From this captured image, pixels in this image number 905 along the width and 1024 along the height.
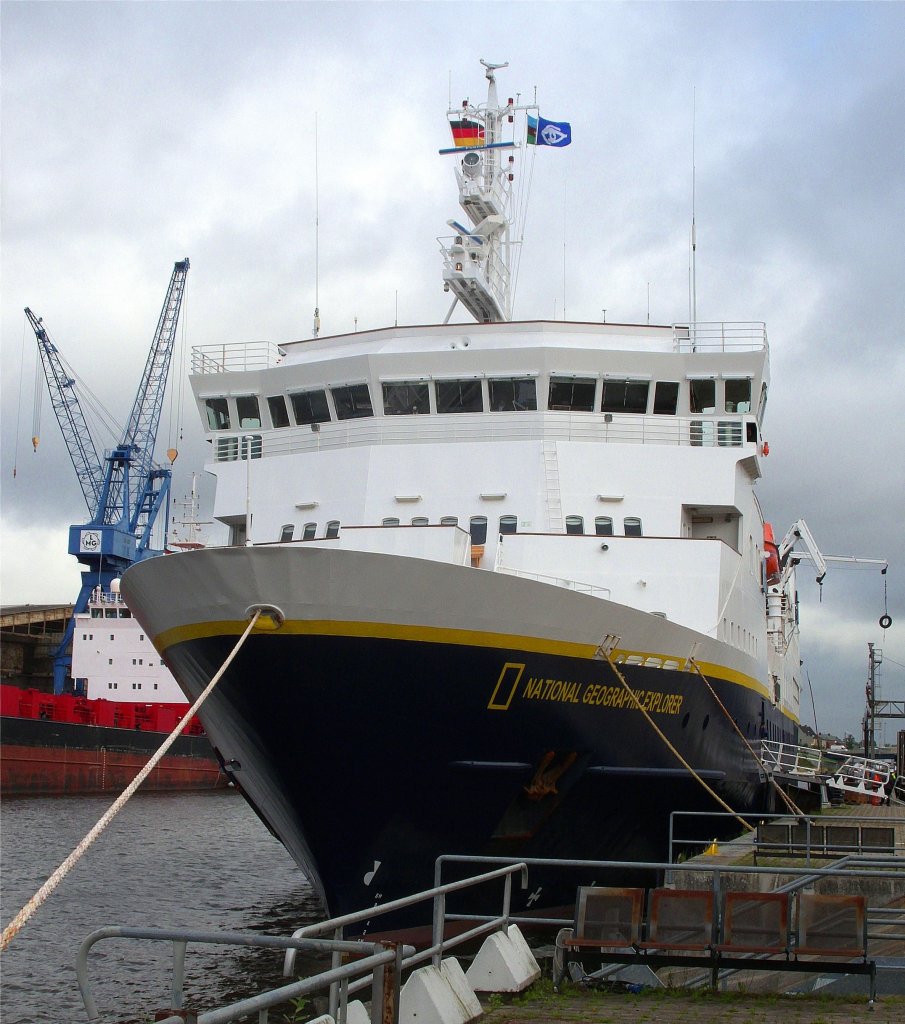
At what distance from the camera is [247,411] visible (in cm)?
1952

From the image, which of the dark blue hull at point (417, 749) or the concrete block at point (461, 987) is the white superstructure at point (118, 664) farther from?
the concrete block at point (461, 987)

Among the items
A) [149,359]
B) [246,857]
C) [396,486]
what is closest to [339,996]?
[396,486]

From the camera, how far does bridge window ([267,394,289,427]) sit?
756 inches

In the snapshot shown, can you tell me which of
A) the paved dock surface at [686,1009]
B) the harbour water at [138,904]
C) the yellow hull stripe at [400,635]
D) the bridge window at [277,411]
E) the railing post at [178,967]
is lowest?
the harbour water at [138,904]

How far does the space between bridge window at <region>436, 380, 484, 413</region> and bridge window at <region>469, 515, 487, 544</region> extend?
203 centimetres

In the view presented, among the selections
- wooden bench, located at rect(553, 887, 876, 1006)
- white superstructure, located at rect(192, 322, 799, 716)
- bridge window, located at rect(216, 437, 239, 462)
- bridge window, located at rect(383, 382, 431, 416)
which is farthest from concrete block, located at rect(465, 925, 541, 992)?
bridge window, located at rect(216, 437, 239, 462)

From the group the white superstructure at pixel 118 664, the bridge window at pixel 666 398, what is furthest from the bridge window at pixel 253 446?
the white superstructure at pixel 118 664

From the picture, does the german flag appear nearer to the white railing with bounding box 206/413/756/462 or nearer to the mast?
the mast

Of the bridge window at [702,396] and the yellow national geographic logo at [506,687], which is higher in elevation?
the bridge window at [702,396]

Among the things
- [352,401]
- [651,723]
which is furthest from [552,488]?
[651,723]

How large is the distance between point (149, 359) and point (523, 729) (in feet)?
230

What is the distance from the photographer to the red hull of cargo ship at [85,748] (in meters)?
44.1

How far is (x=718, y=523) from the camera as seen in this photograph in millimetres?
18547

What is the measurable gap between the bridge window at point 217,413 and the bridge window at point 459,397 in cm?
388
